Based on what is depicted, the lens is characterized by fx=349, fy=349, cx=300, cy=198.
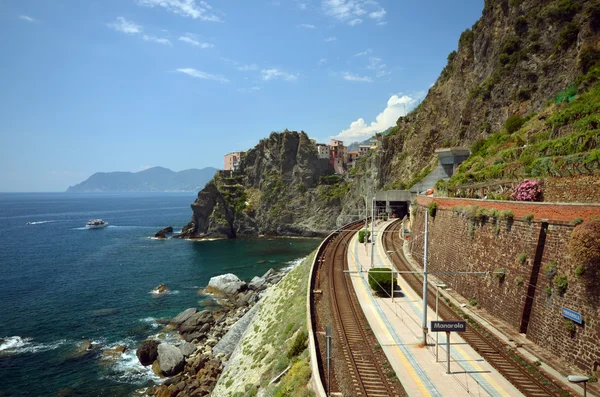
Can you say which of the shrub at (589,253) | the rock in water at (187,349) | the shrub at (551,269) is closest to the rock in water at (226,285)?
the rock in water at (187,349)

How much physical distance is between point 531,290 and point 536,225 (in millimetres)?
Result: 3019

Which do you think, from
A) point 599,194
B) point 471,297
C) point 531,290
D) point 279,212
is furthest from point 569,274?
point 279,212

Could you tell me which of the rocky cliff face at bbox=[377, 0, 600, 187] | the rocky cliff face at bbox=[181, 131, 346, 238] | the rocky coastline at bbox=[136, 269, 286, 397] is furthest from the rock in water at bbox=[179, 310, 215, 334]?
the rocky cliff face at bbox=[181, 131, 346, 238]

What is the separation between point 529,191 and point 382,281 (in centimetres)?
1065

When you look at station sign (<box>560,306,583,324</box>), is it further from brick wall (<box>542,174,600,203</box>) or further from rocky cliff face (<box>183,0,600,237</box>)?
rocky cliff face (<box>183,0,600,237</box>)

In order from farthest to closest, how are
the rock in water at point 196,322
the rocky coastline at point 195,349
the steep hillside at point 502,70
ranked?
the steep hillside at point 502,70 < the rock in water at point 196,322 < the rocky coastline at point 195,349

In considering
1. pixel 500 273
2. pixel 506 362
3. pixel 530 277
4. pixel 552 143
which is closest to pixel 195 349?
pixel 506 362

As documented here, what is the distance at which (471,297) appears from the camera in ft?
70.5

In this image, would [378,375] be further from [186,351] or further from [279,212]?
[279,212]

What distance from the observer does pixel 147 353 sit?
97.0ft

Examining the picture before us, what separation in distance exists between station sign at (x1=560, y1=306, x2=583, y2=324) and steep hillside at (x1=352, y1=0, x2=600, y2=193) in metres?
37.6

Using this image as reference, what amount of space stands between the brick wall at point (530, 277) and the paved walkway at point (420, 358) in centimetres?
293

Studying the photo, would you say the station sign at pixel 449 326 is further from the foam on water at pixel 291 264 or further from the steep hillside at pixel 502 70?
the foam on water at pixel 291 264

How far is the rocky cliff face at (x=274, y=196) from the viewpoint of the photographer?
3898 inches
